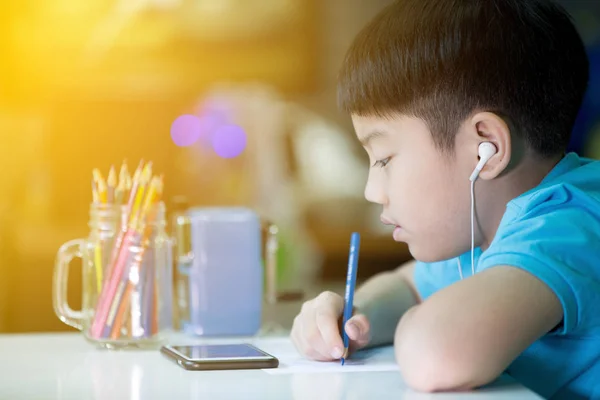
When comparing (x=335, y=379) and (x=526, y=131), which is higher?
(x=526, y=131)

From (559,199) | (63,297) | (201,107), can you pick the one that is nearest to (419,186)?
(559,199)

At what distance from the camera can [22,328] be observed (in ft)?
9.73

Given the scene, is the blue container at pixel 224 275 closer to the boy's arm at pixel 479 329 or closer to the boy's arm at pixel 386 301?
the boy's arm at pixel 386 301

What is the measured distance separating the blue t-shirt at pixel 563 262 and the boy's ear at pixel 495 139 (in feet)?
0.17

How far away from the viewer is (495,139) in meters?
0.92

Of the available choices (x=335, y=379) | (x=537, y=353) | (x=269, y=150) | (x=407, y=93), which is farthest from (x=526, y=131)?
(x=269, y=150)

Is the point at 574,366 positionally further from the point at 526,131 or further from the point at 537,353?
the point at 526,131

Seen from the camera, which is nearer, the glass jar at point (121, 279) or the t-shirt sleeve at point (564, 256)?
the t-shirt sleeve at point (564, 256)

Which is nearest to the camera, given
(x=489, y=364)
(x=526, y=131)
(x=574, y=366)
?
(x=489, y=364)

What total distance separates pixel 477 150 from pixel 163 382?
406 millimetres

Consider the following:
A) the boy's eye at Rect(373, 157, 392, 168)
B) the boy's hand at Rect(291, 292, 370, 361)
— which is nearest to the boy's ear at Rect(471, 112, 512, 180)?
the boy's eye at Rect(373, 157, 392, 168)

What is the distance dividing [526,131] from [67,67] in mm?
2553

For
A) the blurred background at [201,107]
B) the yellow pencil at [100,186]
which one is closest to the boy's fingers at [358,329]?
the yellow pencil at [100,186]

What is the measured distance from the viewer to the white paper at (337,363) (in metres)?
0.86
